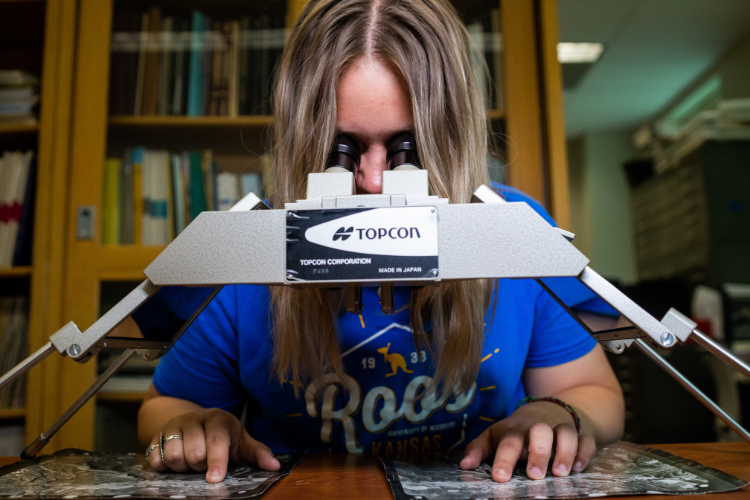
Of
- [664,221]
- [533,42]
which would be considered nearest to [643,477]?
[533,42]

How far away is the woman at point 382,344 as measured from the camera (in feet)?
2.29

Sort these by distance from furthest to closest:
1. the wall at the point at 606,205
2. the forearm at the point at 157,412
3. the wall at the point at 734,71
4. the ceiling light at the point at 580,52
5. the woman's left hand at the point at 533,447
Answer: the wall at the point at 606,205, the ceiling light at the point at 580,52, the wall at the point at 734,71, the forearm at the point at 157,412, the woman's left hand at the point at 533,447

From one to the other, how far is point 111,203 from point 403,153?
1.38 meters

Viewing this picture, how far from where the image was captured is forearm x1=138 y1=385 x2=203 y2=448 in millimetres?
839

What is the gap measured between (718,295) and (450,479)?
3.10 metres

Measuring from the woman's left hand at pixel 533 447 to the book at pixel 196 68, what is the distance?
150 centimetres

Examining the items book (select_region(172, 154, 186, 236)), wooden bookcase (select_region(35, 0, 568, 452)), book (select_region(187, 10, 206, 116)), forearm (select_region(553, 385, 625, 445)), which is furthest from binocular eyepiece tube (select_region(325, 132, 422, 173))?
book (select_region(187, 10, 206, 116))

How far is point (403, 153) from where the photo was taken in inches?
25.3

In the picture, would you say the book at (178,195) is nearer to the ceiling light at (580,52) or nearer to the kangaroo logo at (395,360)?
the kangaroo logo at (395,360)

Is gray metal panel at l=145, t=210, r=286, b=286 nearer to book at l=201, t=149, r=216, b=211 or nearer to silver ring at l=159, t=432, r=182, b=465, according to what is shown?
silver ring at l=159, t=432, r=182, b=465

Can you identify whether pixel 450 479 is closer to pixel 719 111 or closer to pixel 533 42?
pixel 533 42

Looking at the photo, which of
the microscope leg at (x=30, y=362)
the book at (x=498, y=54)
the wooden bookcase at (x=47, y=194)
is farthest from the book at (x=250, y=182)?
the microscope leg at (x=30, y=362)

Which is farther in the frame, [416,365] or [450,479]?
[416,365]

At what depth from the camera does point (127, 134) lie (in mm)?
1778
